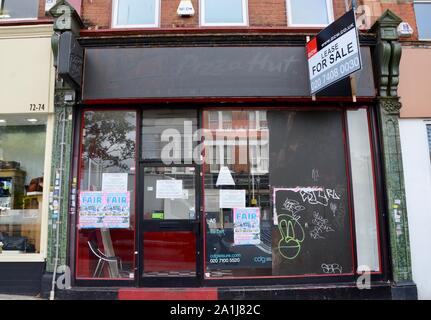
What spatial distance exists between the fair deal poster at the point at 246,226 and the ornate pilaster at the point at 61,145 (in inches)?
122

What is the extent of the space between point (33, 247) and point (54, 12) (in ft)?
14.2

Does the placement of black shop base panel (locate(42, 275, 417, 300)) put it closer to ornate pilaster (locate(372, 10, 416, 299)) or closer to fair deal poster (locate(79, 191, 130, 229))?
ornate pilaster (locate(372, 10, 416, 299))

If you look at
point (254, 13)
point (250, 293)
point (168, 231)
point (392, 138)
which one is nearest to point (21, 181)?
point (168, 231)

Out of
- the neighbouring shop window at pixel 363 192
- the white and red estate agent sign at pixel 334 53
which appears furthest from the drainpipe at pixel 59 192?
the neighbouring shop window at pixel 363 192

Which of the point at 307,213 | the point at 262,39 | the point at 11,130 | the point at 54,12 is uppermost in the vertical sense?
the point at 54,12

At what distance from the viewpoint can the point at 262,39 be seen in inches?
288

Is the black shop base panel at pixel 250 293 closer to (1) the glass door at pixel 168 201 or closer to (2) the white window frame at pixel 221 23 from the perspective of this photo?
(1) the glass door at pixel 168 201

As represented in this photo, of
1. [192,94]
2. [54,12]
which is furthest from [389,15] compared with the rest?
[54,12]

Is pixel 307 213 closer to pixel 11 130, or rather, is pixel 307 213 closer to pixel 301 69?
pixel 301 69

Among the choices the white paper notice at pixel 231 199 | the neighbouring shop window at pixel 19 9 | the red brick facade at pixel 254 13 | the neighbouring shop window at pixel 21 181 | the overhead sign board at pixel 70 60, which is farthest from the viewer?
the neighbouring shop window at pixel 19 9

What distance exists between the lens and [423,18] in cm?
791

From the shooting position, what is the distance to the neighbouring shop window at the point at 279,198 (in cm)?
715

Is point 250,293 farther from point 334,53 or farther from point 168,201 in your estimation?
point 334,53

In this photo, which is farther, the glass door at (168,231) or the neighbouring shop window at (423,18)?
the neighbouring shop window at (423,18)
